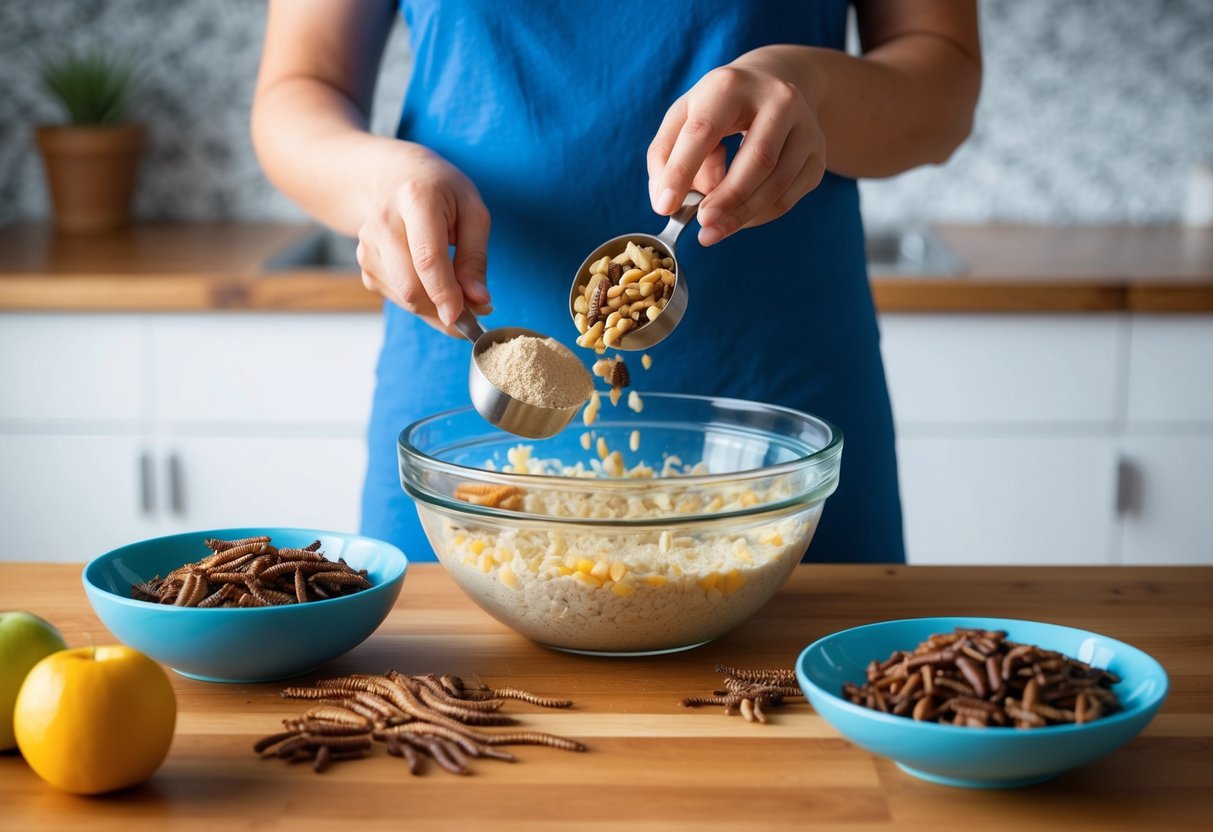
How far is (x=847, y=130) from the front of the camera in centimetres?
127

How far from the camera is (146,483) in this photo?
2.24 metres

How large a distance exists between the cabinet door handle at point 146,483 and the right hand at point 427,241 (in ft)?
3.92

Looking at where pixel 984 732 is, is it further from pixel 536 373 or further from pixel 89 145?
pixel 89 145

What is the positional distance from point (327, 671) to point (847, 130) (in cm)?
70

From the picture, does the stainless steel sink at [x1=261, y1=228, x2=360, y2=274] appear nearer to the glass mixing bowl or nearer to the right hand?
the right hand

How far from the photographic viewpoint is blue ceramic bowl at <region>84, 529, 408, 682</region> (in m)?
0.89

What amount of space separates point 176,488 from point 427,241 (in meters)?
1.36

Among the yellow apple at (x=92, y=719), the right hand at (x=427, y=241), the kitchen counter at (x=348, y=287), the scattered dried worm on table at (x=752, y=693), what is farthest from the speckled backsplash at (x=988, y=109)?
the yellow apple at (x=92, y=719)

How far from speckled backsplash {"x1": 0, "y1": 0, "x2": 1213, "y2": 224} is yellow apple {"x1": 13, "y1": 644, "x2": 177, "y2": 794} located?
6.91 ft

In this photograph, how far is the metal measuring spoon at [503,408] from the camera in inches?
42.0

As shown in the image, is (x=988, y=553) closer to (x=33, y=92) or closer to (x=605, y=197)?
(x=605, y=197)

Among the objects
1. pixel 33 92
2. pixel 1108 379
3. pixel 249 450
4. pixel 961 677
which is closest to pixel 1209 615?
pixel 961 677

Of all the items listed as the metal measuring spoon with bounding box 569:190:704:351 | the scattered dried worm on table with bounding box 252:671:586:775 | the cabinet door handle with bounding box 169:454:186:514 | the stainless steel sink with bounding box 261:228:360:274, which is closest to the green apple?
the scattered dried worm on table with bounding box 252:671:586:775

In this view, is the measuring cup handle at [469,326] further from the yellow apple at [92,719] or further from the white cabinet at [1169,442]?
the white cabinet at [1169,442]
